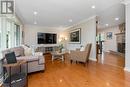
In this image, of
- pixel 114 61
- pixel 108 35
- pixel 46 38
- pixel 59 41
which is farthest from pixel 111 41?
pixel 46 38

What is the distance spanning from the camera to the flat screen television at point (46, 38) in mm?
10062

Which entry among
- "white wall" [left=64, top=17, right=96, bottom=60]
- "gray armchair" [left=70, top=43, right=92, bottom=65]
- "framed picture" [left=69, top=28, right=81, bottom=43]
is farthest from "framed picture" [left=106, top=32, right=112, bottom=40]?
"gray armchair" [left=70, top=43, right=92, bottom=65]

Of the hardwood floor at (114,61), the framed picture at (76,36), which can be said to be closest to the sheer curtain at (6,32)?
the framed picture at (76,36)

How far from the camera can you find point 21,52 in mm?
Answer: 4047

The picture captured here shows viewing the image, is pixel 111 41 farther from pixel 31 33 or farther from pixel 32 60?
pixel 32 60

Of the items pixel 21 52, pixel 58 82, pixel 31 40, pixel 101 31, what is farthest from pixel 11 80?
pixel 101 31

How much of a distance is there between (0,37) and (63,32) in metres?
7.84

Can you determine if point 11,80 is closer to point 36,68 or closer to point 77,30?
point 36,68

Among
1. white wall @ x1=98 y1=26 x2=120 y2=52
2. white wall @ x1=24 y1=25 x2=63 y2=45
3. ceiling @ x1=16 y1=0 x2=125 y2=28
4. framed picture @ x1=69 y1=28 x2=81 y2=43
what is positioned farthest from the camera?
white wall @ x1=98 y1=26 x2=120 y2=52

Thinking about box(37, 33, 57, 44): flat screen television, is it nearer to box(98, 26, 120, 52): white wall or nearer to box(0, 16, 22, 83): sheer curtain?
box(0, 16, 22, 83): sheer curtain

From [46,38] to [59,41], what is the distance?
52.1 inches

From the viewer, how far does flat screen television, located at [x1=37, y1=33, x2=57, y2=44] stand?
33.0 feet

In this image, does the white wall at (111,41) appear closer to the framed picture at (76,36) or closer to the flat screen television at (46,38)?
the framed picture at (76,36)

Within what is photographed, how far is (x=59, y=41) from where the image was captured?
35.9 feet
